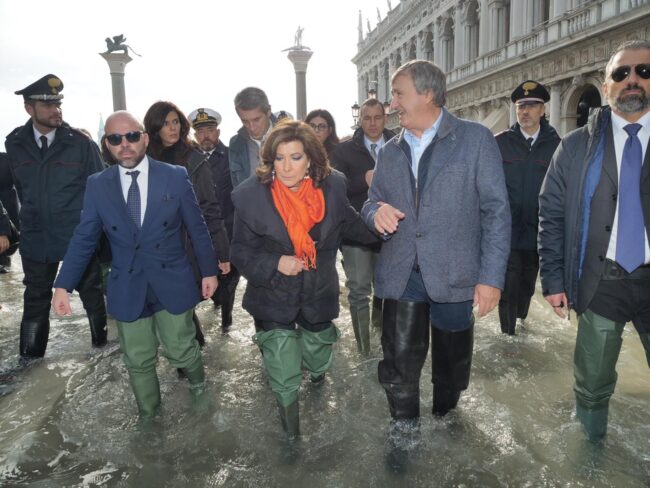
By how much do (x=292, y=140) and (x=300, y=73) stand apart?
18485mm

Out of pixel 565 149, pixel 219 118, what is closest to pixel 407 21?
pixel 219 118

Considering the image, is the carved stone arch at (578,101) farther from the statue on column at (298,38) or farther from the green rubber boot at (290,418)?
the green rubber boot at (290,418)

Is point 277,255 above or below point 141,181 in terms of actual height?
below

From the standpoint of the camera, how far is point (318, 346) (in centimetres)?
324

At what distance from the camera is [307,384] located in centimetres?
369

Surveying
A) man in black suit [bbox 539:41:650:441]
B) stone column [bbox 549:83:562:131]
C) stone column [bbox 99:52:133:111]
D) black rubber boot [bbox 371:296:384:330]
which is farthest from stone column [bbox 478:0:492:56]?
man in black suit [bbox 539:41:650:441]

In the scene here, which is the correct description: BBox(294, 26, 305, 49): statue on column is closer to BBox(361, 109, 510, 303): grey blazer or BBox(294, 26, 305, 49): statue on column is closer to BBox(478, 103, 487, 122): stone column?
BBox(478, 103, 487, 122): stone column

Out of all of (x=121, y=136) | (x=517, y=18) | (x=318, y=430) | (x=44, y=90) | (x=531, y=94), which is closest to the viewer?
(x=121, y=136)

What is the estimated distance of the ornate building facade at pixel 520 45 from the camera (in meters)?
14.0

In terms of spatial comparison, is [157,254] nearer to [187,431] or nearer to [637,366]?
[187,431]

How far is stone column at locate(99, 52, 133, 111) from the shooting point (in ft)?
68.5

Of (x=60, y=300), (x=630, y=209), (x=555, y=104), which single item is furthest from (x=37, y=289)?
(x=555, y=104)

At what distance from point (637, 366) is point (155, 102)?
4411 millimetres

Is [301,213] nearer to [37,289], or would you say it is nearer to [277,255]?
[277,255]
